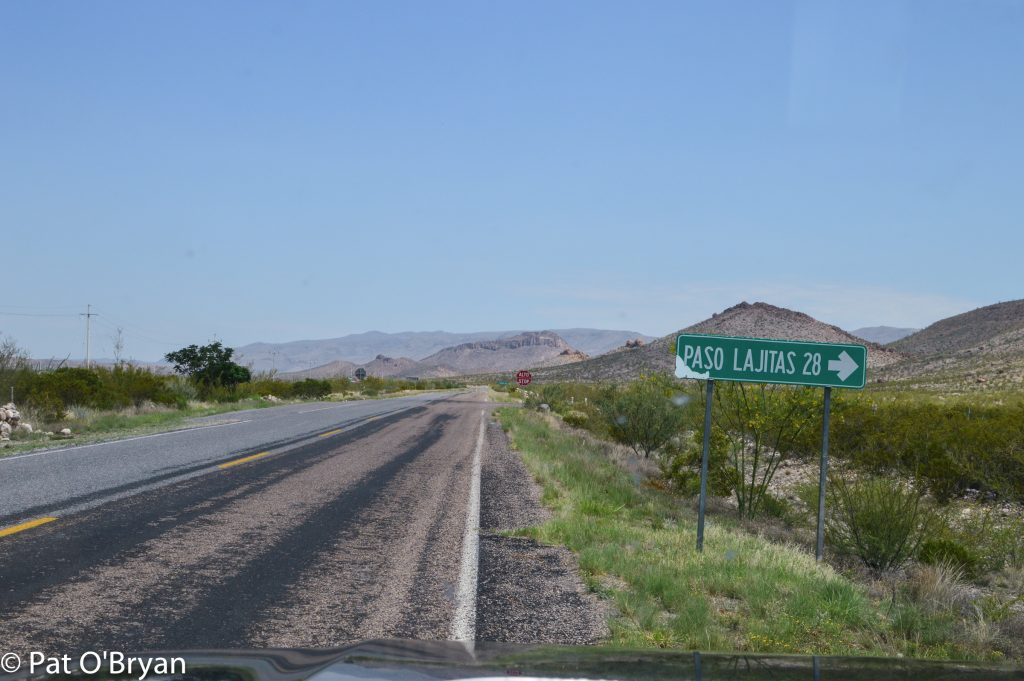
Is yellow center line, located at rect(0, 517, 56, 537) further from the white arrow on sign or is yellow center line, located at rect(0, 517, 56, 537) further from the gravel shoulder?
the white arrow on sign

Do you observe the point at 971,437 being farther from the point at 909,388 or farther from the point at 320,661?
the point at 909,388

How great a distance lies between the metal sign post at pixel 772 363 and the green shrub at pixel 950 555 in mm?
3155

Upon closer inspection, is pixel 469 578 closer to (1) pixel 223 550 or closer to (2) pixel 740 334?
(1) pixel 223 550

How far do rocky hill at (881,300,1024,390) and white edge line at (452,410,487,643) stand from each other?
5585 cm

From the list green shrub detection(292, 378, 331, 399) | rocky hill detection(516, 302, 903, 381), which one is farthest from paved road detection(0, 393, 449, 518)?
rocky hill detection(516, 302, 903, 381)

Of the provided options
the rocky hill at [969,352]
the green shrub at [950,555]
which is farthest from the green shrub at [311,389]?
the green shrub at [950,555]

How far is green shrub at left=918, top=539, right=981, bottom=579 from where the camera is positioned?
1069 centimetres

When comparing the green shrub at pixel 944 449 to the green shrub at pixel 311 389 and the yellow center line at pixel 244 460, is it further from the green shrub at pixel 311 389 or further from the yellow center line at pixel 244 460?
the green shrub at pixel 311 389

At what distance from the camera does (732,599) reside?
6.89 meters

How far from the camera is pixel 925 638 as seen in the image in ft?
19.6

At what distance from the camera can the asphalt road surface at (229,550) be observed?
5.40m

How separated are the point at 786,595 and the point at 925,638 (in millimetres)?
1148

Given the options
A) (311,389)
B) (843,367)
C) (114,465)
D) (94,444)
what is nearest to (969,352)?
(311,389)

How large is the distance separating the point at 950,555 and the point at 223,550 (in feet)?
28.8
